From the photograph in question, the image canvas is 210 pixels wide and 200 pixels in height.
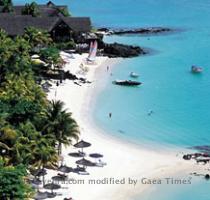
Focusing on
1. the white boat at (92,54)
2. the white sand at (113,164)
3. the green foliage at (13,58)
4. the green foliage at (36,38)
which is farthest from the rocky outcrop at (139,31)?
the white sand at (113,164)

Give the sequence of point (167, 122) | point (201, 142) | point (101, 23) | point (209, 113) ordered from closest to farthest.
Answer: point (201, 142) → point (167, 122) → point (209, 113) → point (101, 23)

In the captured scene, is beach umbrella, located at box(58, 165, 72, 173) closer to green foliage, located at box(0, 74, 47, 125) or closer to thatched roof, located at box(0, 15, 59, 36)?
green foliage, located at box(0, 74, 47, 125)

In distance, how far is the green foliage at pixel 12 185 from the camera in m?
26.8

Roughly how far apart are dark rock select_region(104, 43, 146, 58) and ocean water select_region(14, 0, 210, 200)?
1.42 meters

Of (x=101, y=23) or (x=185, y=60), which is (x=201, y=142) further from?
(x=101, y=23)

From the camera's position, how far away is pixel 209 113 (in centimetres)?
5472

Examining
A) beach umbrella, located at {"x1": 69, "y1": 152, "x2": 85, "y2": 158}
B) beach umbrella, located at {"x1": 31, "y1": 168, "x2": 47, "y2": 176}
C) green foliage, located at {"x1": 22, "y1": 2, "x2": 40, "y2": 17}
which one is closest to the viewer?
beach umbrella, located at {"x1": 31, "y1": 168, "x2": 47, "y2": 176}

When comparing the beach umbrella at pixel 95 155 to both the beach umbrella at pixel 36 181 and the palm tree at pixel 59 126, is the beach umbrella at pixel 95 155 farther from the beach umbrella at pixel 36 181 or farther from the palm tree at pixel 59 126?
the beach umbrella at pixel 36 181

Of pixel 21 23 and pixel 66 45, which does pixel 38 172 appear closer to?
pixel 21 23

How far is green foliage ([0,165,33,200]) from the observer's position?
26.8m

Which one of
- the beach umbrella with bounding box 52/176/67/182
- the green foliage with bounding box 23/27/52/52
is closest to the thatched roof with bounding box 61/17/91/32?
the green foliage with bounding box 23/27/52/52

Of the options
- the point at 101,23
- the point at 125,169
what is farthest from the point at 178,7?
the point at 125,169

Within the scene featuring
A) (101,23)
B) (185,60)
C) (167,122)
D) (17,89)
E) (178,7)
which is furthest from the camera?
(178,7)

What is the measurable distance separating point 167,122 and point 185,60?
83.8ft
